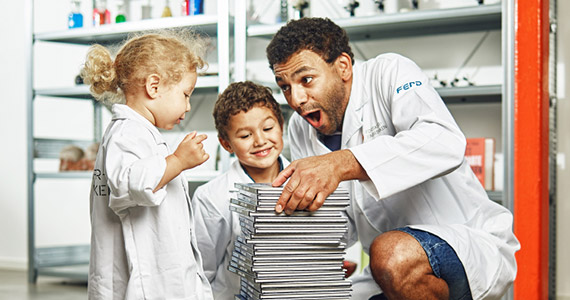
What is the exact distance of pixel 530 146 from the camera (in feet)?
10.4

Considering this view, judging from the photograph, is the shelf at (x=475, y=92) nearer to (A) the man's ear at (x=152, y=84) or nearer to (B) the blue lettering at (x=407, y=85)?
(B) the blue lettering at (x=407, y=85)

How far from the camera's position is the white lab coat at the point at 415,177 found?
77.0 inches

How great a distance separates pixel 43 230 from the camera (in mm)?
5457

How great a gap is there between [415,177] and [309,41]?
67 centimetres

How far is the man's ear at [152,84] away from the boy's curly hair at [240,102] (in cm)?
44

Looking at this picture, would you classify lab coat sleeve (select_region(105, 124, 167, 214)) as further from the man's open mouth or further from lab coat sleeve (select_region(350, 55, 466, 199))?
the man's open mouth

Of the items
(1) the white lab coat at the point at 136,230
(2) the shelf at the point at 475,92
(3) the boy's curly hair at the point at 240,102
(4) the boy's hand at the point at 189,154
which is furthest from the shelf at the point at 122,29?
(4) the boy's hand at the point at 189,154

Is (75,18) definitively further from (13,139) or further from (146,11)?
(13,139)

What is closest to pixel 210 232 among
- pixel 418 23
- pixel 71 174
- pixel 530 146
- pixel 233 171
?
pixel 233 171

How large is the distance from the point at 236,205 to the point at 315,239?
0.30 m

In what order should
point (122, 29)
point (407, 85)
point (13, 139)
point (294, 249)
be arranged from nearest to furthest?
point (294, 249)
point (407, 85)
point (122, 29)
point (13, 139)

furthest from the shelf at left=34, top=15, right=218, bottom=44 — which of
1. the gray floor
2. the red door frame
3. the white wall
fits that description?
the red door frame

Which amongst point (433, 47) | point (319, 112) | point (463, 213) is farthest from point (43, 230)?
point (463, 213)

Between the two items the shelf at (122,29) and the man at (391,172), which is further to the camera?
the shelf at (122,29)
